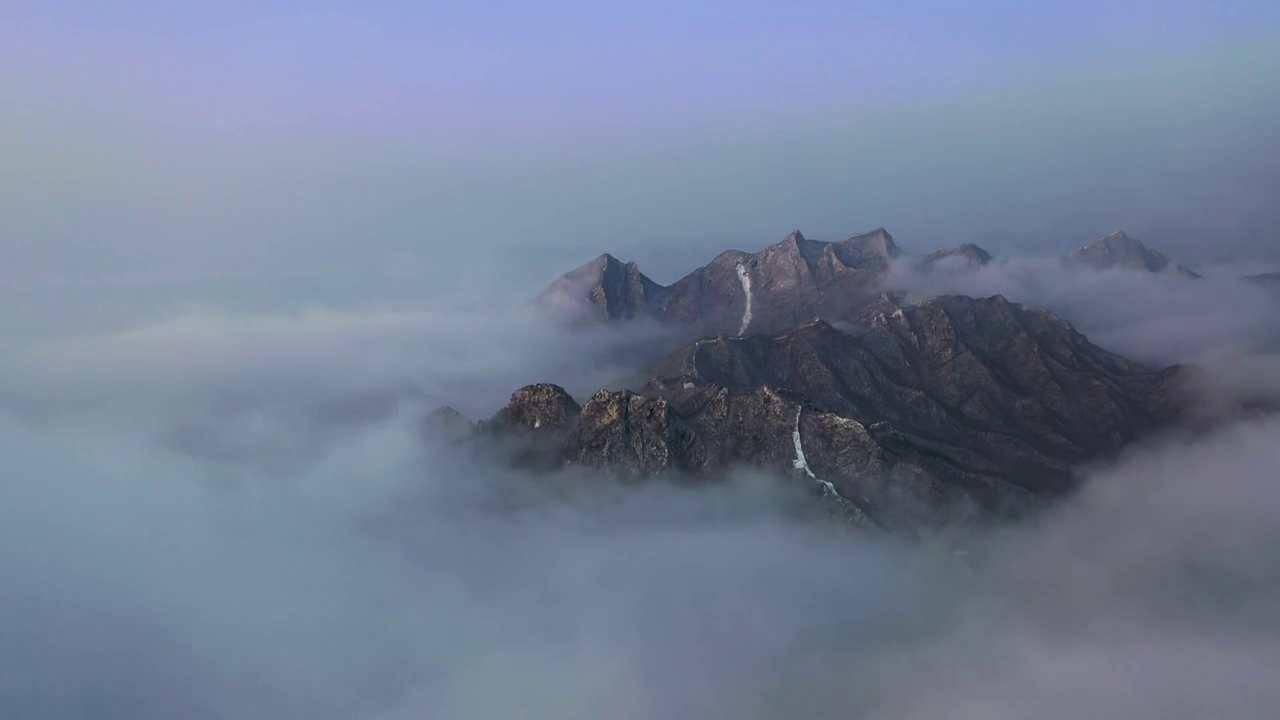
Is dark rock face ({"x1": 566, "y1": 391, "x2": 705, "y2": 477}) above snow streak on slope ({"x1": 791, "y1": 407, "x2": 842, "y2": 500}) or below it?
above

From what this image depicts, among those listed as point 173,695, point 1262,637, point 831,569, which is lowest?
point 1262,637

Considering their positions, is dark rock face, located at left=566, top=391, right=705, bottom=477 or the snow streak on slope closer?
the snow streak on slope

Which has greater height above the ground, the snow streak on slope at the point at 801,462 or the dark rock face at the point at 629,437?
the dark rock face at the point at 629,437

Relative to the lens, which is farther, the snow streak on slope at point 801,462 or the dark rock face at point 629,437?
the dark rock face at point 629,437

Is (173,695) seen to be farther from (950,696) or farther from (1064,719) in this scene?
(1064,719)

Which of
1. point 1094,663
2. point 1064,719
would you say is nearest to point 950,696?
point 1064,719

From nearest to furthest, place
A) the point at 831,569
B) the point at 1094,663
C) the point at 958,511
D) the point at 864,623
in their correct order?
the point at 1094,663 → the point at 864,623 → the point at 831,569 → the point at 958,511

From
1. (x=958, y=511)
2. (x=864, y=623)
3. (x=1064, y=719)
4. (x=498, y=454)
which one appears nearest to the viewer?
(x=1064, y=719)

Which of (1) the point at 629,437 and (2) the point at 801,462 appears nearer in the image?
(1) the point at 629,437

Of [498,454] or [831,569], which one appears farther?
[498,454]

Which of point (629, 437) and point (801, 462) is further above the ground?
point (629, 437)

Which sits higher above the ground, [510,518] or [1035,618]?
[510,518]
